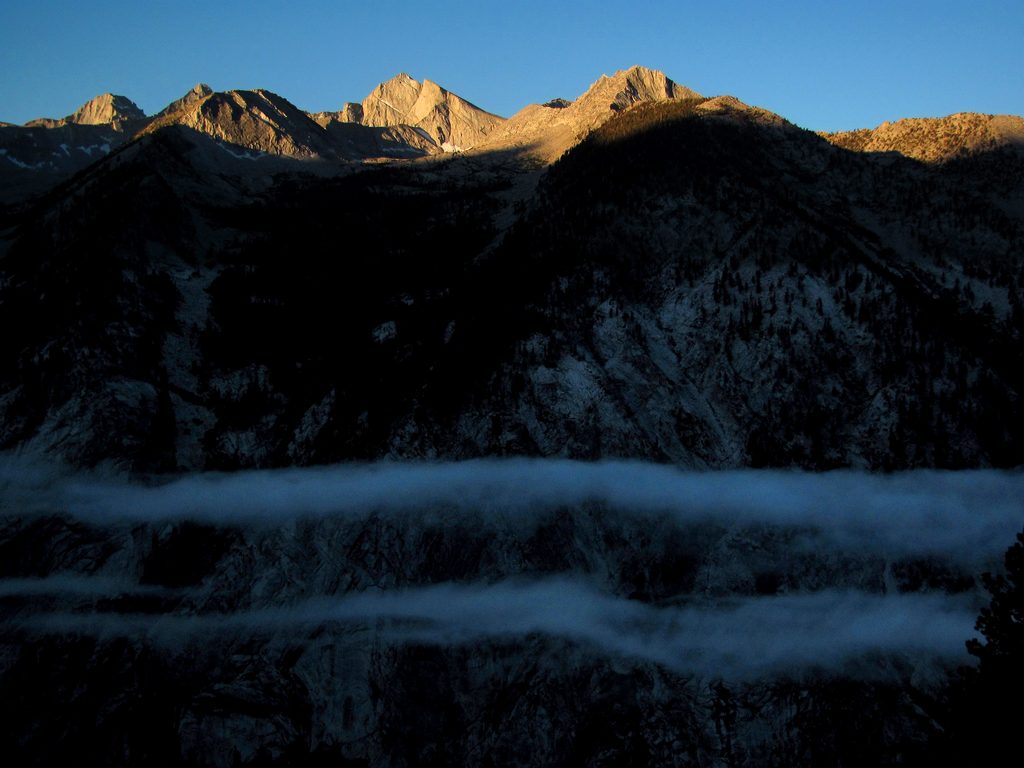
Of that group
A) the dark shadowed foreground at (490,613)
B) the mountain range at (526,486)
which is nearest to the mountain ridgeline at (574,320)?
the mountain range at (526,486)

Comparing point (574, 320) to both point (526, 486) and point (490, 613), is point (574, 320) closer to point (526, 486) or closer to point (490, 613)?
point (526, 486)

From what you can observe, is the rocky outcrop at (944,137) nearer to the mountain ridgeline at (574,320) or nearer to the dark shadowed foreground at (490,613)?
the mountain ridgeline at (574,320)

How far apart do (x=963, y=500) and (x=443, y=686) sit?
56.5m

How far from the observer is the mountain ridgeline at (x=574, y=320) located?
322 feet

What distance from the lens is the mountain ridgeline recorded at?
3861 inches

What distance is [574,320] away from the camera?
110 m

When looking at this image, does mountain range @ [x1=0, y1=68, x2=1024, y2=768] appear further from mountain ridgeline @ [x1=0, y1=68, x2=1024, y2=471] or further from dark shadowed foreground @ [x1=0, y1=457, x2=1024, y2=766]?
mountain ridgeline @ [x1=0, y1=68, x2=1024, y2=471]

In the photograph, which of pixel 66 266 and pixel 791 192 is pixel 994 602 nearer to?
pixel 791 192

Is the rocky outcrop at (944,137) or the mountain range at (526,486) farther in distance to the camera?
the rocky outcrop at (944,137)

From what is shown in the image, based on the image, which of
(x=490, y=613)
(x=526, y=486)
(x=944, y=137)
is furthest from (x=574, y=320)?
(x=944, y=137)

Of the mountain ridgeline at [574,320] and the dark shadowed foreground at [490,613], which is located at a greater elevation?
the mountain ridgeline at [574,320]


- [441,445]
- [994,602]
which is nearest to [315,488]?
[441,445]

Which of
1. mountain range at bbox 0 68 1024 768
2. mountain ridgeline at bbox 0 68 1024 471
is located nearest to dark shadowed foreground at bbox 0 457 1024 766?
mountain range at bbox 0 68 1024 768

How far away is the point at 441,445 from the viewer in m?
97.2
